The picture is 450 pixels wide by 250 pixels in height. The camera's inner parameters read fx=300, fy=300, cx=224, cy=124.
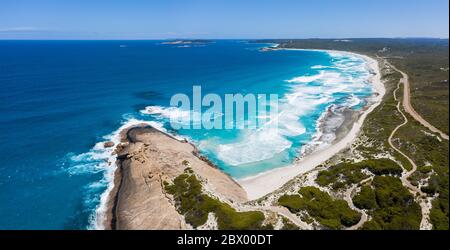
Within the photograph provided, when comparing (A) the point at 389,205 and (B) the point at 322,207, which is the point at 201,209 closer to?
(B) the point at 322,207

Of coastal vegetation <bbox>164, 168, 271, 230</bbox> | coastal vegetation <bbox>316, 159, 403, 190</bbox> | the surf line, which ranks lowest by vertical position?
coastal vegetation <bbox>164, 168, 271, 230</bbox>

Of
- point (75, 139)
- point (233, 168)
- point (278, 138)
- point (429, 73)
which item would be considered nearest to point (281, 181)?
point (233, 168)

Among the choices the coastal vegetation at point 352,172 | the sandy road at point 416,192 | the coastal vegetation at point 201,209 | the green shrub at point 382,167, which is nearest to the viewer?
the sandy road at point 416,192

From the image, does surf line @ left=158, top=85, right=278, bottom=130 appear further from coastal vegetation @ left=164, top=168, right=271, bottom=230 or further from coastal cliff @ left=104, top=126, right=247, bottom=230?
coastal vegetation @ left=164, top=168, right=271, bottom=230

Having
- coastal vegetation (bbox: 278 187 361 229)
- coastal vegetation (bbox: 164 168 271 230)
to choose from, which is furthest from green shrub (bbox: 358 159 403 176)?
coastal vegetation (bbox: 164 168 271 230)

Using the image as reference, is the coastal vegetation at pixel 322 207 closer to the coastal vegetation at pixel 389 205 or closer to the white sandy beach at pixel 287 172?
the coastal vegetation at pixel 389 205

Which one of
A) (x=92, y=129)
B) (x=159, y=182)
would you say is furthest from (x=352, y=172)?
(x=92, y=129)

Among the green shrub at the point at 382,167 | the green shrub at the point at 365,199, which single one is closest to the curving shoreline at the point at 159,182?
the green shrub at the point at 382,167
